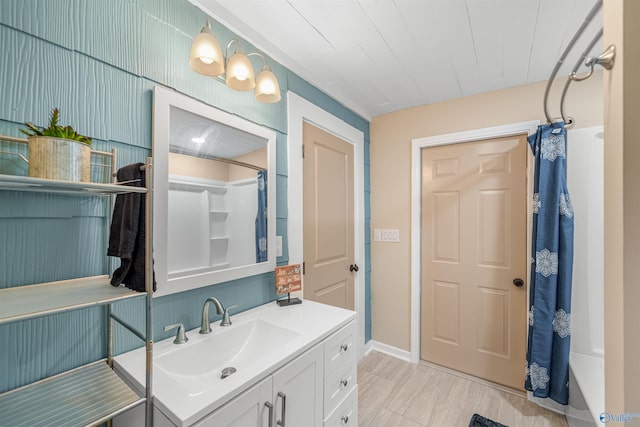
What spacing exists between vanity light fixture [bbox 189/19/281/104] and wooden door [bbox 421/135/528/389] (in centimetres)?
166

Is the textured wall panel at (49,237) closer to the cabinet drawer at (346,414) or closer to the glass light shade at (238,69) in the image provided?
the glass light shade at (238,69)

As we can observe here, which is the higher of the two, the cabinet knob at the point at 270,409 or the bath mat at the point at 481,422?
the cabinet knob at the point at 270,409

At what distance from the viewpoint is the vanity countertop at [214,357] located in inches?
30.8

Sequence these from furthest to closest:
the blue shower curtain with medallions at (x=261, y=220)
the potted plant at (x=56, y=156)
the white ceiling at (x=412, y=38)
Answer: the blue shower curtain with medallions at (x=261, y=220), the white ceiling at (x=412, y=38), the potted plant at (x=56, y=156)

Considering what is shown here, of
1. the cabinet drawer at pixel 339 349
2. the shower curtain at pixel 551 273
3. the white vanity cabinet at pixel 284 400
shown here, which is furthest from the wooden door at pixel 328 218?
the shower curtain at pixel 551 273

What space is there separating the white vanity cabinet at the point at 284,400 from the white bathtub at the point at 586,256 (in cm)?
164

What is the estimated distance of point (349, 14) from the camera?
4.52 feet

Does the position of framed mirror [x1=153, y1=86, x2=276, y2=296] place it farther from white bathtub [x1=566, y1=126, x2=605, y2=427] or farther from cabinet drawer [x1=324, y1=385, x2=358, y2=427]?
white bathtub [x1=566, y1=126, x2=605, y2=427]

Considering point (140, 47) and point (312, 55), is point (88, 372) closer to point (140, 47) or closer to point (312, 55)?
point (140, 47)

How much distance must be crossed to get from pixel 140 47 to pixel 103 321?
1.04 meters

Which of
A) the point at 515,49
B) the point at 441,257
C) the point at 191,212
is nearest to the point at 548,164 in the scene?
the point at 515,49

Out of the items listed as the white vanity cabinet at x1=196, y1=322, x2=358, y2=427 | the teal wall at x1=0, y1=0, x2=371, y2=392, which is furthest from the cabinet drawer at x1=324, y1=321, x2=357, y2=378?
the teal wall at x1=0, y1=0, x2=371, y2=392

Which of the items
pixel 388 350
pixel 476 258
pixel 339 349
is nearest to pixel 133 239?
pixel 339 349

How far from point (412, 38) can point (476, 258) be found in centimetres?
171
